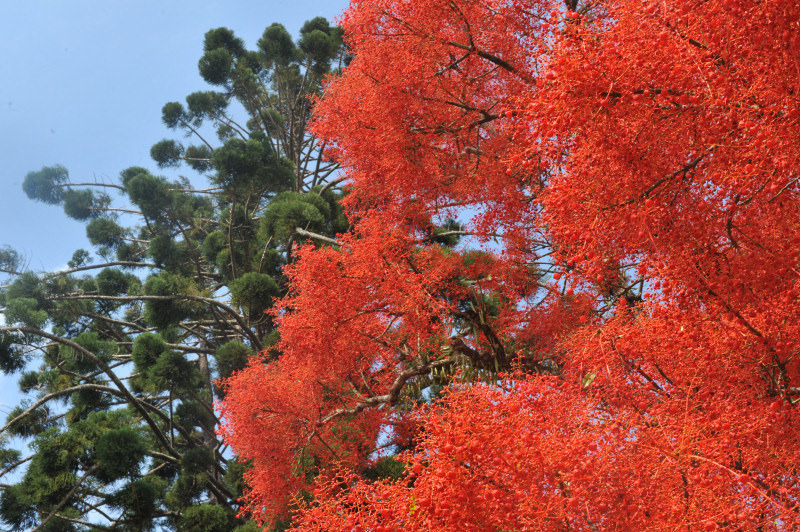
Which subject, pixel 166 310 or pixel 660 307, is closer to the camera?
pixel 660 307

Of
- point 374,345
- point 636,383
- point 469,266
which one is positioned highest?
point 469,266

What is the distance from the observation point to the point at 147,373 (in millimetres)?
10023

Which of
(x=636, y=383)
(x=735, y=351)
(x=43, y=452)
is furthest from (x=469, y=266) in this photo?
(x=43, y=452)

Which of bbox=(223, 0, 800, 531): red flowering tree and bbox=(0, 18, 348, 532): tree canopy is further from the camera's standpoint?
bbox=(0, 18, 348, 532): tree canopy

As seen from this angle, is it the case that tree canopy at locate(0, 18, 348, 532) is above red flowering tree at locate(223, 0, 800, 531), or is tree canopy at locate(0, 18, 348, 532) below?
above

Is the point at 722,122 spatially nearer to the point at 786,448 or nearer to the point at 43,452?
the point at 786,448

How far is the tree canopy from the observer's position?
918 cm

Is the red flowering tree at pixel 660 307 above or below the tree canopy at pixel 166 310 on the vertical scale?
below

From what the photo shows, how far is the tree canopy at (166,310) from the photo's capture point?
918 centimetres

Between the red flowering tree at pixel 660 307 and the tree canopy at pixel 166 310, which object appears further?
the tree canopy at pixel 166 310

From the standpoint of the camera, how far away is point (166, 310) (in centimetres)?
1049

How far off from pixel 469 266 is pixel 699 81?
4604 mm

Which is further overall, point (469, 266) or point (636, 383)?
point (469, 266)

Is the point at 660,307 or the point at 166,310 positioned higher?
the point at 166,310
